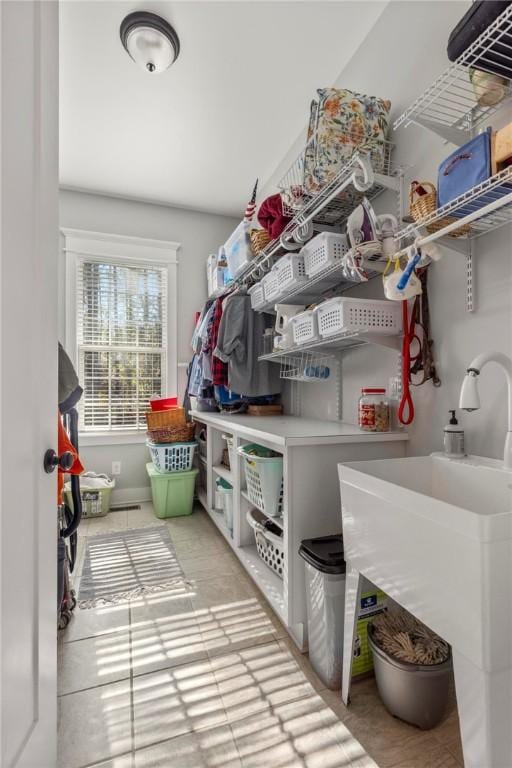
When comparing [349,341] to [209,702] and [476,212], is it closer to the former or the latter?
[476,212]

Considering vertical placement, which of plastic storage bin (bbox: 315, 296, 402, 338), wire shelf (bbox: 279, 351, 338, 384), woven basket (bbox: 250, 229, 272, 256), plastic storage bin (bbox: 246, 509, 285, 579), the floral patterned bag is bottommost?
plastic storage bin (bbox: 246, 509, 285, 579)

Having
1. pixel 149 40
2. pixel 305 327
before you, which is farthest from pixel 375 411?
pixel 149 40

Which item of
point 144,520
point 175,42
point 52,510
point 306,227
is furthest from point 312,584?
point 175,42

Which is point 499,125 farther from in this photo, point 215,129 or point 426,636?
point 215,129

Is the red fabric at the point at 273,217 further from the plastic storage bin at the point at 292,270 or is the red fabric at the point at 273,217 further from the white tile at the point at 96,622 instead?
the white tile at the point at 96,622

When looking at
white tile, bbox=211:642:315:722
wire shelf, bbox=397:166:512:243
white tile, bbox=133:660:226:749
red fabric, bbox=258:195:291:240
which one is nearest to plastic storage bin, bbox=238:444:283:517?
white tile, bbox=211:642:315:722

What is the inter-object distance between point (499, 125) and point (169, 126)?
2101 millimetres

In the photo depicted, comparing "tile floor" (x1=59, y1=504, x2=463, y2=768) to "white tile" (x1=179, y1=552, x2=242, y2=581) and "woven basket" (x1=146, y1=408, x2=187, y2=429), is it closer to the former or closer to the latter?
"white tile" (x1=179, y1=552, x2=242, y2=581)

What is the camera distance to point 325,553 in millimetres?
1347

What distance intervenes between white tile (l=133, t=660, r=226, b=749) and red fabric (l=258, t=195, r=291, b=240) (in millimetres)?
2138

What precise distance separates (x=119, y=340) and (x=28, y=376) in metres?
2.86

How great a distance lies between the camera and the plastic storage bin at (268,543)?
5.65ft

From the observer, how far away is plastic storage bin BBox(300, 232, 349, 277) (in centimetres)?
169

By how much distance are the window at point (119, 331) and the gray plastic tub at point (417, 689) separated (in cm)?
293
